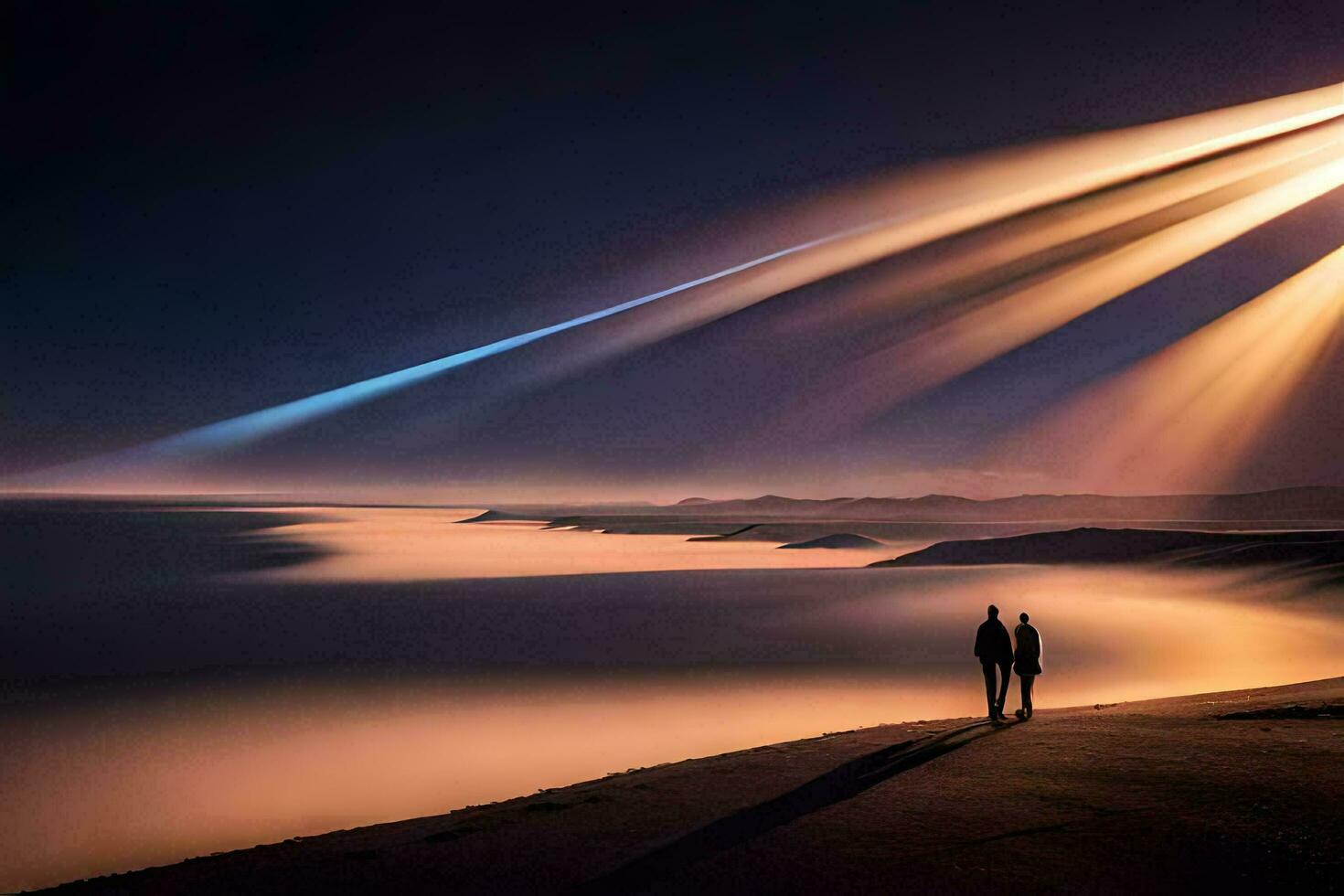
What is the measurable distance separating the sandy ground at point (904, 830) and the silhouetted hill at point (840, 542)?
44714mm

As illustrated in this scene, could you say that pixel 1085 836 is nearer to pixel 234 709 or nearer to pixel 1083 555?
pixel 234 709

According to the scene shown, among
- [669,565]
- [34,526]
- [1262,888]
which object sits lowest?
[1262,888]

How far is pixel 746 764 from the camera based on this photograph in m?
7.21

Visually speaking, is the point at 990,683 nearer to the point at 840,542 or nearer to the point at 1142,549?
the point at 1142,549

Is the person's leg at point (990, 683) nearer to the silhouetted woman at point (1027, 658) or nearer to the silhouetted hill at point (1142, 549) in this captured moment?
the silhouetted woman at point (1027, 658)

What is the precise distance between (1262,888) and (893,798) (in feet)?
7.13

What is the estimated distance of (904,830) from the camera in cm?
527

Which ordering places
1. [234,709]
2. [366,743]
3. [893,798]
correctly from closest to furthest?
1. [893,798]
2. [366,743]
3. [234,709]

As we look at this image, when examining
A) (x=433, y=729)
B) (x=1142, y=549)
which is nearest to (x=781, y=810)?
(x=433, y=729)

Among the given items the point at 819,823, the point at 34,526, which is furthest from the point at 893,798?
the point at 34,526

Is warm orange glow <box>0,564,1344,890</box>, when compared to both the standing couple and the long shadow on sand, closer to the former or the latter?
the standing couple

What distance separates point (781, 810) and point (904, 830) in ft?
2.95

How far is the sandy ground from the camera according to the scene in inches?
182

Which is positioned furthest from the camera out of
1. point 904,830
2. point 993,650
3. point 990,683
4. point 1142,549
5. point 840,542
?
point 840,542
